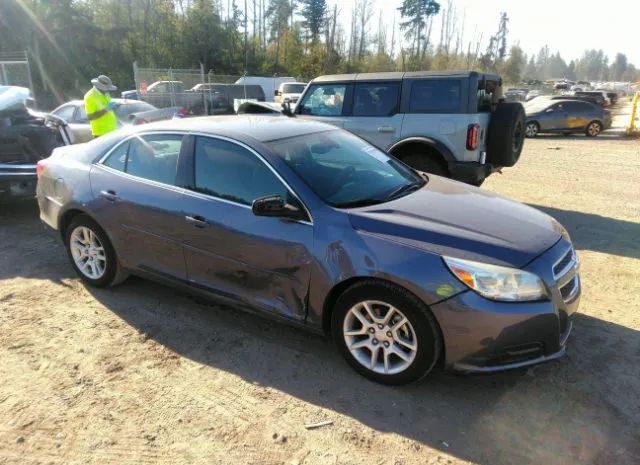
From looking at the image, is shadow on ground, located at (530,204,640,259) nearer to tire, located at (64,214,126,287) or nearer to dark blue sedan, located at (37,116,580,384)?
dark blue sedan, located at (37,116,580,384)

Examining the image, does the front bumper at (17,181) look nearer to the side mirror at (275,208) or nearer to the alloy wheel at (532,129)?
the side mirror at (275,208)

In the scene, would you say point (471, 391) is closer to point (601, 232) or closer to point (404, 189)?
point (404, 189)

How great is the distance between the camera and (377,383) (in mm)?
3041

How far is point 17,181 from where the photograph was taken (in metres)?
6.23

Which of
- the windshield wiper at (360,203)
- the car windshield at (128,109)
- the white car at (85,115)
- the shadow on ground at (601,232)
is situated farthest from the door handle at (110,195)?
the car windshield at (128,109)

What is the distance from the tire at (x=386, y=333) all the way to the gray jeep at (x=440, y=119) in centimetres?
419

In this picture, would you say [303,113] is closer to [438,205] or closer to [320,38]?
[438,205]

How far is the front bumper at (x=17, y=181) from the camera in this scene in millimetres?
6191

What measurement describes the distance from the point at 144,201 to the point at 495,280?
2612 millimetres

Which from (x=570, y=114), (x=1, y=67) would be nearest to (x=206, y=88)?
(x=1, y=67)

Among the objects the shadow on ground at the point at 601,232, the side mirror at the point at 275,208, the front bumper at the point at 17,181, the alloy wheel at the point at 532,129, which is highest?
the side mirror at the point at 275,208

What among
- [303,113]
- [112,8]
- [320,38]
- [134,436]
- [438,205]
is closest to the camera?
[134,436]

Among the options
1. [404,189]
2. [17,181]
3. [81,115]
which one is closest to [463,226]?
[404,189]

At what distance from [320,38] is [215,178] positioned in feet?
199
